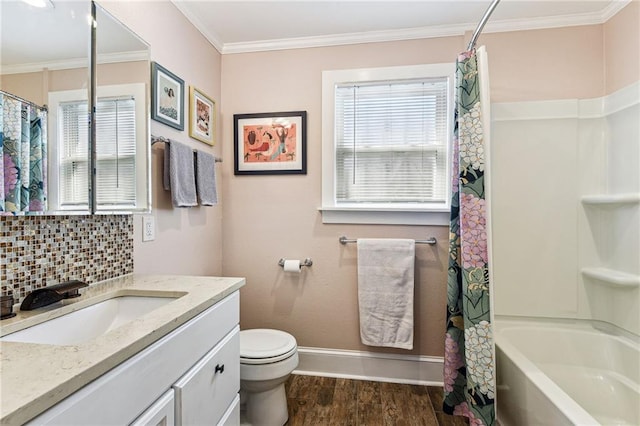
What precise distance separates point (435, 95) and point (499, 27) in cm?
55

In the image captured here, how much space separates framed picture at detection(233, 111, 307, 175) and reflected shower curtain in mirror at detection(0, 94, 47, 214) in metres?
1.32

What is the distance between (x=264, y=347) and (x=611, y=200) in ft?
6.90

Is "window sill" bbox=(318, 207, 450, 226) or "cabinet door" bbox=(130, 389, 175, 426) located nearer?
"cabinet door" bbox=(130, 389, 175, 426)

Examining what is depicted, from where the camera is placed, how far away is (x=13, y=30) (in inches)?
36.3

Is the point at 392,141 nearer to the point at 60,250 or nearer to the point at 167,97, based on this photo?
the point at 167,97

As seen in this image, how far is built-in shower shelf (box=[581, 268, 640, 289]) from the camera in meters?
1.70

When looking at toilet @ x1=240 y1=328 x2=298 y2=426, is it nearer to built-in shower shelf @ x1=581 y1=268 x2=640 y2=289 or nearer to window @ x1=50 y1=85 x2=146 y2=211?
window @ x1=50 y1=85 x2=146 y2=211

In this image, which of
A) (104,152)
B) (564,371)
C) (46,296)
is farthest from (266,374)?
(564,371)

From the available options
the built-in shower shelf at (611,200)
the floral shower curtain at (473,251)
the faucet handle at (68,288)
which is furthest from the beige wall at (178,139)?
the built-in shower shelf at (611,200)

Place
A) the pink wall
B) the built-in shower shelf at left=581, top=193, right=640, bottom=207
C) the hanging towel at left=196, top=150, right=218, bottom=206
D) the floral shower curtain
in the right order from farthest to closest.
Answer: the pink wall → the hanging towel at left=196, top=150, right=218, bottom=206 → the built-in shower shelf at left=581, top=193, right=640, bottom=207 → the floral shower curtain

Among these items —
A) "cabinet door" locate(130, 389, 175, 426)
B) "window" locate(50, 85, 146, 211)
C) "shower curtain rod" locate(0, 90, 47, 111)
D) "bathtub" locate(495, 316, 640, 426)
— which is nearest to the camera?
"cabinet door" locate(130, 389, 175, 426)

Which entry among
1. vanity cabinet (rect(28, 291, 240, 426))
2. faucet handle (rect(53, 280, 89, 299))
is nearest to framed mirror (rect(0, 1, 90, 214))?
faucet handle (rect(53, 280, 89, 299))

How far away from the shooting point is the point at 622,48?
1.77 m

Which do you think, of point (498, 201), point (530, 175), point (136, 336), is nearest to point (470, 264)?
Result: point (498, 201)
